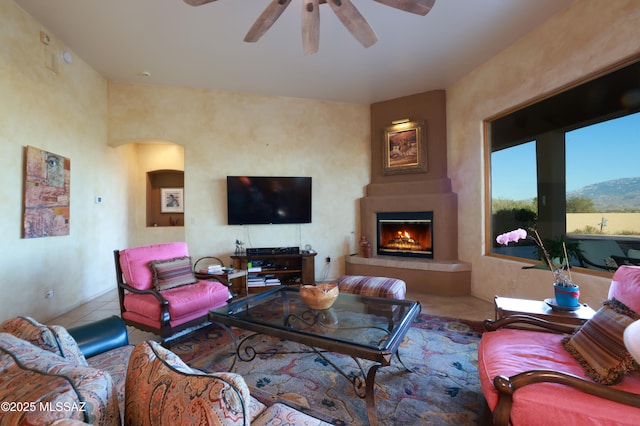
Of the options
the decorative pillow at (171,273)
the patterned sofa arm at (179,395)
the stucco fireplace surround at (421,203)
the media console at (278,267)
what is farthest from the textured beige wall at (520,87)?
the decorative pillow at (171,273)

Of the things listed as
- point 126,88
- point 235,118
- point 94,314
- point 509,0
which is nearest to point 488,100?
point 509,0

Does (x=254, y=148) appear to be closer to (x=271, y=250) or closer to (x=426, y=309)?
(x=271, y=250)

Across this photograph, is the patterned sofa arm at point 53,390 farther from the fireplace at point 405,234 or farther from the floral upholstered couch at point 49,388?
the fireplace at point 405,234

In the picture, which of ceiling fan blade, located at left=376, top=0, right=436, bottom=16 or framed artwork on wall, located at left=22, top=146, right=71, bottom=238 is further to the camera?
framed artwork on wall, located at left=22, top=146, right=71, bottom=238

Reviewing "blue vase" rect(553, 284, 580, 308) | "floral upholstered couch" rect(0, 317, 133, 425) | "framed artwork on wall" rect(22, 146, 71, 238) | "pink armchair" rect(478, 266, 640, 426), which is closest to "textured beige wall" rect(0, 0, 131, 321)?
"framed artwork on wall" rect(22, 146, 71, 238)

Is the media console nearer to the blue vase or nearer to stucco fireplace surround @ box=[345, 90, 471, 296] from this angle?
stucco fireplace surround @ box=[345, 90, 471, 296]

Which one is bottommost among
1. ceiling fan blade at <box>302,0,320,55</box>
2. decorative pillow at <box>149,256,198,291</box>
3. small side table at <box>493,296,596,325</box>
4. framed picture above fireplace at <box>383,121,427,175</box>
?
small side table at <box>493,296,596,325</box>

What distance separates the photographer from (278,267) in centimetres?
451

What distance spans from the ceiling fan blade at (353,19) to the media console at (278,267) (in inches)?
117

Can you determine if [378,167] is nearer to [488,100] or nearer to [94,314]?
[488,100]

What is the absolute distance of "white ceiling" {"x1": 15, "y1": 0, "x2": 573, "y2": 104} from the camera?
9.20 feet

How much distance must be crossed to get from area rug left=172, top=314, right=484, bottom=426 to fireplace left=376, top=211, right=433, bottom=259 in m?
1.81

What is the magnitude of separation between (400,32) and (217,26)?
199cm

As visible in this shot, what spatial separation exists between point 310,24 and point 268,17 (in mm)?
337
